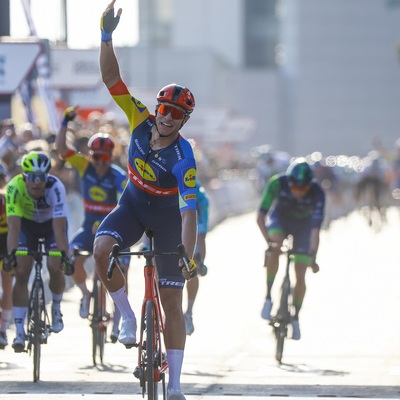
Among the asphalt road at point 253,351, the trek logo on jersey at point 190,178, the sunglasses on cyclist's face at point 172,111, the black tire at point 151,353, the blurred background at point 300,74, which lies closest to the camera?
the black tire at point 151,353

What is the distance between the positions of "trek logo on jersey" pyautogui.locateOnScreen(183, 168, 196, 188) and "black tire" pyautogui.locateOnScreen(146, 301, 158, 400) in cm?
77

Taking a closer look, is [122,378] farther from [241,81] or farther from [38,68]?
[241,81]

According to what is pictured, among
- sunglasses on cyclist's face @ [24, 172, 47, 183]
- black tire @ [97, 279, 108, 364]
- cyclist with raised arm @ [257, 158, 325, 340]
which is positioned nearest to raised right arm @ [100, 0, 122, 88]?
sunglasses on cyclist's face @ [24, 172, 47, 183]

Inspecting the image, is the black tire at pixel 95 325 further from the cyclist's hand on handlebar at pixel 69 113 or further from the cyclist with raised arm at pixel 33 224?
the cyclist's hand on handlebar at pixel 69 113

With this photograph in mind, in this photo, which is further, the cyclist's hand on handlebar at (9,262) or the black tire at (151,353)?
the cyclist's hand on handlebar at (9,262)

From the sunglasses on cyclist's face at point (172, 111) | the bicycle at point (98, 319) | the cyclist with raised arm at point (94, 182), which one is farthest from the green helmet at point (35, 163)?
the sunglasses on cyclist's face at point (172, 111)

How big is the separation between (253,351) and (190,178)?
4845 mm

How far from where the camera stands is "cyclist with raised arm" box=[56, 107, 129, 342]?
14.2m

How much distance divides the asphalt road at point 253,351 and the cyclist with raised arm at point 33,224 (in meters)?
0.51

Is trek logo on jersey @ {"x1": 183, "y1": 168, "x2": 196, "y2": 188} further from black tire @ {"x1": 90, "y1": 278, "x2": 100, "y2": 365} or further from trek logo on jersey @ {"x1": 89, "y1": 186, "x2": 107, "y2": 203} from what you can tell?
trek logo on jersey @ {"x1": 89, "y1": 186, "x2": 107, "y2": 203}

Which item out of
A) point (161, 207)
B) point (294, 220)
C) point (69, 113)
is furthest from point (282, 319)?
point (161, 207)

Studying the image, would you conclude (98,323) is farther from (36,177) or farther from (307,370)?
(307,370)

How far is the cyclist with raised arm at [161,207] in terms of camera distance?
9672 millimetres

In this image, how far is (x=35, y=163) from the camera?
1244 cm
